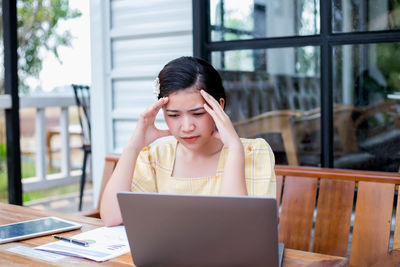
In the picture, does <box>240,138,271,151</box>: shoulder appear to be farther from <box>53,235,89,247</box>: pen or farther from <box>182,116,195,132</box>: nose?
<box>53,235,89,247</box>: pen

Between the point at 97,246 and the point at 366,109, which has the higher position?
the point at 366,109

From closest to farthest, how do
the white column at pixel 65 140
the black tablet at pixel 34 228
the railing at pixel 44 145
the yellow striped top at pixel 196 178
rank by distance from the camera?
the black tablet at pixel 34 228 → the yellow striped top at pixel 196 178 → the railing at pixel 44 145 → the white column at pixel 65 140

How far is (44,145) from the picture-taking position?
564 centimetres

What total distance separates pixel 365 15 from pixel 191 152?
44.8 inches

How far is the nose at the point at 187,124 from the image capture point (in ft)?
5.46

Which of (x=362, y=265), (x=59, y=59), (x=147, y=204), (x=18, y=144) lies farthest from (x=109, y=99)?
(x=59, y=59)

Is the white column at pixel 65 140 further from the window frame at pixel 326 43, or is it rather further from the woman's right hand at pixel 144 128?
the woman's right hand at pixel 144 128

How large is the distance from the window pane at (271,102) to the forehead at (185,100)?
1106 millimetres

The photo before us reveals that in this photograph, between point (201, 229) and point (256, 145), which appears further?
point (256, 145)

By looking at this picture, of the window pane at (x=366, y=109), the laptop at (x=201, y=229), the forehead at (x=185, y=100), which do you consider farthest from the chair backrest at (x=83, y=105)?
Result: the laptop at (x=201, y=229)

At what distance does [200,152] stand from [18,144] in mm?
2044

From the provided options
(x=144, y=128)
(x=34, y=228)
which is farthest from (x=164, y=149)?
(x=34, y=228)

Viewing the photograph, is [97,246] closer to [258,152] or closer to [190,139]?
[190,139]

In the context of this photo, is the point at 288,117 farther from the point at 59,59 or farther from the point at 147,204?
the point at 59,59
